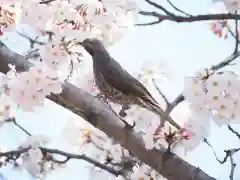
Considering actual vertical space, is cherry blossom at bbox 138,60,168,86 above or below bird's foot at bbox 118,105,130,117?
above

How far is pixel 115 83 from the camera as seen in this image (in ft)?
2.58

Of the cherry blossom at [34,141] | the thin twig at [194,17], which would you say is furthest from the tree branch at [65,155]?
the thin twig at [194,17]

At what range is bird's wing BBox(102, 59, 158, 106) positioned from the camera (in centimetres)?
78

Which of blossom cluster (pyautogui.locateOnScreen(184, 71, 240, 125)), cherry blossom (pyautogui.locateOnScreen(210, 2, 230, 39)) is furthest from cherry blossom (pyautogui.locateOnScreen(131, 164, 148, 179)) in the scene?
cherry blossom (pyautogui.locateOnScreen(210, 2, 230, 39))

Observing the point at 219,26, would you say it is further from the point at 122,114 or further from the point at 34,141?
the point at 34,141

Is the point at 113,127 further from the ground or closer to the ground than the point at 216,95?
closer to the ground

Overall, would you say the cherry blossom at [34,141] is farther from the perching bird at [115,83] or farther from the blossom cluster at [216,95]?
the blossom cluster at [216,95]

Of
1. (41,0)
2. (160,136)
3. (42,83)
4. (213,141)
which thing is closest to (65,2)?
(41,0)

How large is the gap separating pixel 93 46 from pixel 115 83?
82 mm

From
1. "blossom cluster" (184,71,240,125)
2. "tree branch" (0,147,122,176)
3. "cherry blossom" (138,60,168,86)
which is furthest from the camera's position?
"cherry blossom" (138,60,168,86)

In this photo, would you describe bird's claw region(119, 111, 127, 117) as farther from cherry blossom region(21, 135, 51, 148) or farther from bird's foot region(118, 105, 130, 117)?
cherry blossom region(21, 135, 51, 148)

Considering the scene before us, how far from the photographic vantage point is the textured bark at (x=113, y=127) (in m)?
0.70

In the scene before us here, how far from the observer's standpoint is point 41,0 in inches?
29.7


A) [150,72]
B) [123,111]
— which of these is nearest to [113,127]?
[123,111]
